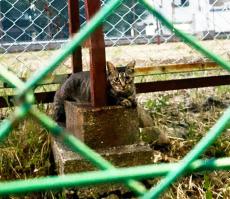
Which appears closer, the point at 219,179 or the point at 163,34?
the point at 219,179

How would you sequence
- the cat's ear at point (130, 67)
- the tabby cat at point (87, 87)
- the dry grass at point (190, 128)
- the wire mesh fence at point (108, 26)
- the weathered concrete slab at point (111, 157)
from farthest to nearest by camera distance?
the wire mesh fence at point (108, 26)
the cat's ear at point (130, 67)
the tabby cat at point (87, 87)
the dry grass at point (190, 128)
the weathered concrete slab at point (111, 157)

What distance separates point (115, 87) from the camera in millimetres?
2643

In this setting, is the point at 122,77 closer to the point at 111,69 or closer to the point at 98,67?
the point at 111,69

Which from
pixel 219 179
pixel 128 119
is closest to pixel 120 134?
pixel 128 119

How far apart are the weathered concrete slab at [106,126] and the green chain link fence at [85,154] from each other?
4.75ft

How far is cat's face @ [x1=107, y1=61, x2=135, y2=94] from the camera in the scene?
8.94 ft

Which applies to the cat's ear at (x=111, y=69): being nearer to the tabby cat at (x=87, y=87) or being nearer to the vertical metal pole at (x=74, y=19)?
the tabby cat at (x=87, y=87)

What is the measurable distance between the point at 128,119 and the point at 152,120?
0.68 m

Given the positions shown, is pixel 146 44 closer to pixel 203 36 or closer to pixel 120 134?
pixel 203 36

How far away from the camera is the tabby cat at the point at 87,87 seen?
8.59ft

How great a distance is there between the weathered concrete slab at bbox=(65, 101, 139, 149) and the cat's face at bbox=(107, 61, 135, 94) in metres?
0.50

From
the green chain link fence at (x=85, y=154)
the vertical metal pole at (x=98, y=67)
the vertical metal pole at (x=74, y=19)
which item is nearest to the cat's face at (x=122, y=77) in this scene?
the vertical metal pole at (x=74, y=19)

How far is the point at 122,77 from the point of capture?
2801mm

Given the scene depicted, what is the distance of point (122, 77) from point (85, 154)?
7.15 ft
